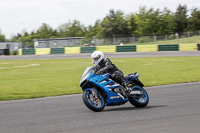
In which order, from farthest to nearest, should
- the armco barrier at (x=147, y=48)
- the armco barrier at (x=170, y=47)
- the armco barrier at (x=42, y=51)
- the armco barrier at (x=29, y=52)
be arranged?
1. the armco barrier at (x=29, y=52)
2. the armco barrier at (x=42, y=51)
3. the armco barrier at (x=147, y=48)
4. the armco barrier at (x=170, y=47)

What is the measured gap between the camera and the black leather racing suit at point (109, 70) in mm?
7371

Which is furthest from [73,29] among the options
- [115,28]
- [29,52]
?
[29,52]

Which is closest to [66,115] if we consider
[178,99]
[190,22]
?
[178,99]

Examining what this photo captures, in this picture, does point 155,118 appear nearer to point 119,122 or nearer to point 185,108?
point 119,122

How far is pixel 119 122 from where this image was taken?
19.9ft

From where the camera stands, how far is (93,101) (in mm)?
7297

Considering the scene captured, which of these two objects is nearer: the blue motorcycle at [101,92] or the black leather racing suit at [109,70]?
the blue motorcycle at [101,92]

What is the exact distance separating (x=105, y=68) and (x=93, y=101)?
810 mm

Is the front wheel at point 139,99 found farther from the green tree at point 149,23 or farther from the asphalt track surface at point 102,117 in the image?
the green tree at point 149,23

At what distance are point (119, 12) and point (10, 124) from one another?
99.3 meters

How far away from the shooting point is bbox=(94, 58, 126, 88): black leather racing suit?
24.2 feet

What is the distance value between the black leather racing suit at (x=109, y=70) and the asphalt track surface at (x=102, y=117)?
2.42 feet

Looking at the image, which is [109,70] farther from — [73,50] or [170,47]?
[73,50]

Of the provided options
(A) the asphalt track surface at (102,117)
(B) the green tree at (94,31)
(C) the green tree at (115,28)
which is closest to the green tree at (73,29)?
(B) the green tree at (94,31)
